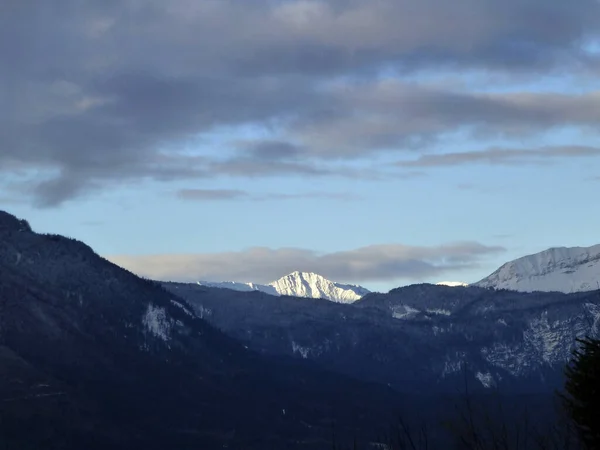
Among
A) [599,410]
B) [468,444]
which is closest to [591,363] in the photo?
[599,410]

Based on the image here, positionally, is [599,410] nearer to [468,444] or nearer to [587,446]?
[587,446]

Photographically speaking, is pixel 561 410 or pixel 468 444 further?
pixel 561 410

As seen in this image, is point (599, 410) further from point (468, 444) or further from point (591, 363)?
point (468, 444)

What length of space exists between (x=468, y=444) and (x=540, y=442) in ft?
→ 21.2

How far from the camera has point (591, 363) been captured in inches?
4432

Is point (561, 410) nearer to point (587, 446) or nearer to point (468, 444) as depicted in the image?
point (587, 446)

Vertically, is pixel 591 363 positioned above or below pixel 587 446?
above

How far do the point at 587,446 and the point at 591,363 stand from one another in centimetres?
776

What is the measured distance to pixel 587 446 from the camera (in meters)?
113

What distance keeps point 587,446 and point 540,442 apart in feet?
21.2

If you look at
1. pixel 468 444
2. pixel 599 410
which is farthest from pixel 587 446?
pixel 468 444

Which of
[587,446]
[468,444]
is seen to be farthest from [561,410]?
[468,444]

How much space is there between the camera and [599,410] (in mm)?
111438

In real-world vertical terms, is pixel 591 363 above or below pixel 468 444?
above
